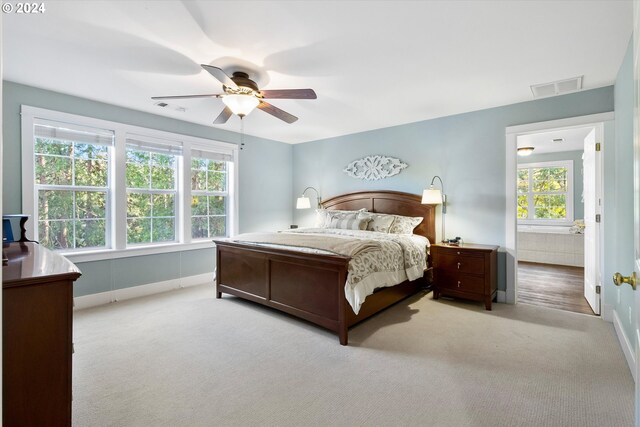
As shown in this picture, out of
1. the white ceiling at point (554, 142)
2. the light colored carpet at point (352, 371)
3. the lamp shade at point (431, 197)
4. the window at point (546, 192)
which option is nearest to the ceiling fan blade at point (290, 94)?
the light colored carpet at point (352, 371)

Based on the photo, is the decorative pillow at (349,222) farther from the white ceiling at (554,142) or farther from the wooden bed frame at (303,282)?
the white ceiling at (554,142)

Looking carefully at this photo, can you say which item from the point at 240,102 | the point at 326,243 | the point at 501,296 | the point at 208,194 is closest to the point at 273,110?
the point at 240,102

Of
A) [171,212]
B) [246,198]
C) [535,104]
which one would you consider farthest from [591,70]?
[171,212]

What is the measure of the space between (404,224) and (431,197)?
552 mm

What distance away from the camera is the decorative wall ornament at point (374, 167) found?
16.6ft

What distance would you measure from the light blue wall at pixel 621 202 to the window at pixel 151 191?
5146 mm

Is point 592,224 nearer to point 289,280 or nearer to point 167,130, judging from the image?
point 289,280

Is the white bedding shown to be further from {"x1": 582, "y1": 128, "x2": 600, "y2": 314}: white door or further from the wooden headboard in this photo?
{"x1": 582, "y1": 128, "x2": 600, "y2": 314}: white door

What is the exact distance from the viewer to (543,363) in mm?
2512

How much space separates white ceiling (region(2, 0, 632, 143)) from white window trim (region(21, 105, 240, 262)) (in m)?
0.34

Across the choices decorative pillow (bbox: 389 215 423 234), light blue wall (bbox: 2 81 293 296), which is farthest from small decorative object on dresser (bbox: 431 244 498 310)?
light blue wall (bbox: 2 81 293 296)

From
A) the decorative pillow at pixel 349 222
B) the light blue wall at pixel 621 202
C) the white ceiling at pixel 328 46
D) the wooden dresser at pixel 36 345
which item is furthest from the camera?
the decorative pillow at pixel 349 222

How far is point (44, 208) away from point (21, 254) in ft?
6.90

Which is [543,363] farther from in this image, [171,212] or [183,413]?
[171,212]
